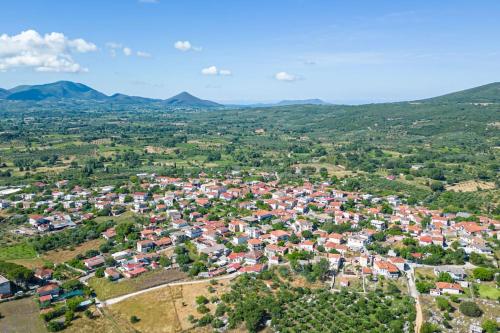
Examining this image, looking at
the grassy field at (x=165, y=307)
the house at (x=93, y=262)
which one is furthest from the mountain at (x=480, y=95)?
the house at (x=93, y=262)

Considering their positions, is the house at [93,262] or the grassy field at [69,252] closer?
the house at [93,262]

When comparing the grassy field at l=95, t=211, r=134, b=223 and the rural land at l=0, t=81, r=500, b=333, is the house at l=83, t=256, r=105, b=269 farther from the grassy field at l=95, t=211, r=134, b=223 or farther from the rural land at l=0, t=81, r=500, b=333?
the grassy field at l=95, t=211, r=134, b=223

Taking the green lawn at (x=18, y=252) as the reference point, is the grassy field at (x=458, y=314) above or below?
below

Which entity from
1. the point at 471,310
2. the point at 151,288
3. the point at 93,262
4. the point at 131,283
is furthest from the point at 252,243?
the point at 471,310

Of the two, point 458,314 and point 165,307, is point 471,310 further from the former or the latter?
point 165,307

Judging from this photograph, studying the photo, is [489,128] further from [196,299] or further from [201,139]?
[196,299]

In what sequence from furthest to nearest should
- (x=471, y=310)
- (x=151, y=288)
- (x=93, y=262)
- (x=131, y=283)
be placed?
(x=93, y=262) < (x=131, y=283) < (x=151, y=288) < (x=471, y=310)

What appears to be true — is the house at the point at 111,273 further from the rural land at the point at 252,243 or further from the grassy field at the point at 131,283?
the grassy field at the point at 131,283
